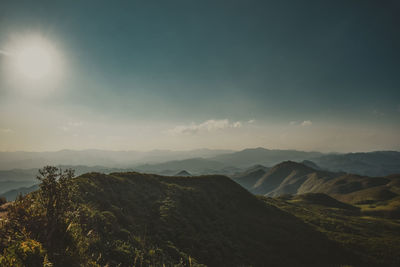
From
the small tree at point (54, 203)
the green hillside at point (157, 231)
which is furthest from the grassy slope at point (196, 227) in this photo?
the small tree at point (54, 203)

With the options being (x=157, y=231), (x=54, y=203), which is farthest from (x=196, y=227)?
(x=54, y=203)

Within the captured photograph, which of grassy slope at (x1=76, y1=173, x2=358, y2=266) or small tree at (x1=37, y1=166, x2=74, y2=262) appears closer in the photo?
small tree at (x1=37, y1=166, x2=74, y2=262)

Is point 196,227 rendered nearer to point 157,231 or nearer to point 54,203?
point 157,231

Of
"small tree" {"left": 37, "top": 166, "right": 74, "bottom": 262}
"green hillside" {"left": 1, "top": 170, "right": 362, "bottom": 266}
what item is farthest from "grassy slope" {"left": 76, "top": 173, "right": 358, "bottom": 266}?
"small tree" {"left": 37, "top": 166, "right": 74, "bottom": 262}

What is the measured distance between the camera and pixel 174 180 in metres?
44.9

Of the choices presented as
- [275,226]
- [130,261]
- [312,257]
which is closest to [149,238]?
[130,261]

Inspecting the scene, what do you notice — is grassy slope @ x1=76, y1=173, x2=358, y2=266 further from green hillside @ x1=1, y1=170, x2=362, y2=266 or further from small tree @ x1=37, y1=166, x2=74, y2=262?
small tree @ x1=37, y1=166, x2=74, y2=262

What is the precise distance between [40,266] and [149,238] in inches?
538

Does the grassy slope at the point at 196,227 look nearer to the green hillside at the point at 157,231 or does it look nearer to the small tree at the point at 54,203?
the green hillside at the point at 157,231

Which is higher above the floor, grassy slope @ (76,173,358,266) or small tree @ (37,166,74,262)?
small tree @ (37,166,74,262)

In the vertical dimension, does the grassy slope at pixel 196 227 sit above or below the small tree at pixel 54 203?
→ below

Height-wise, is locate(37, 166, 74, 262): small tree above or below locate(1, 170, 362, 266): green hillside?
above

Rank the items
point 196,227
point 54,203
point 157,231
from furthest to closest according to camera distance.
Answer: point 196,227, point 157,231, point 54,203

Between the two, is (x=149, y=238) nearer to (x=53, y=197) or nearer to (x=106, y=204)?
(x=106, y=204)
